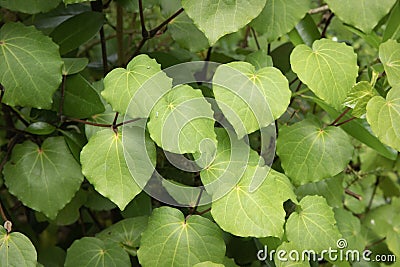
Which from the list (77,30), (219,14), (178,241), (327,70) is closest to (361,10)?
(327,70)

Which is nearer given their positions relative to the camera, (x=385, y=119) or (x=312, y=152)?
(x=385, y=119)

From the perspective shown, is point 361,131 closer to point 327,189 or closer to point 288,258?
point 327,189

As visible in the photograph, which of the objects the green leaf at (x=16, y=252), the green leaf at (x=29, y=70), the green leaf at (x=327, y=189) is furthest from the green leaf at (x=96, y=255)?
the green leaf at (x=327, y=189)

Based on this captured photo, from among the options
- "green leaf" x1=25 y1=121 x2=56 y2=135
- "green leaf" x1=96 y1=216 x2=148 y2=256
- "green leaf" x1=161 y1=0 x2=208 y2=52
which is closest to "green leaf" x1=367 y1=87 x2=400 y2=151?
"green leaf" x1=161 y1=0 x2=208 y2=52

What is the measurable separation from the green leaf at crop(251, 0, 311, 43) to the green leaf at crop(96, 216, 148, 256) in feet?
1.37

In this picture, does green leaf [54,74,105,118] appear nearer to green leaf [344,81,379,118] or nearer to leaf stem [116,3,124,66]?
leaf stem [116,3,124,66]

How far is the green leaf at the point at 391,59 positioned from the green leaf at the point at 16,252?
2.10 ft

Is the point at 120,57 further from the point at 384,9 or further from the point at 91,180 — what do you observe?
the point at 384,9

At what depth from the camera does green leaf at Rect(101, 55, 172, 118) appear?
79 cm

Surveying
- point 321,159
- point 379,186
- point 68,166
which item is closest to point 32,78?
point 68,166

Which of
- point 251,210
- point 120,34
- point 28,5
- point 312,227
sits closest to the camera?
point 251,210

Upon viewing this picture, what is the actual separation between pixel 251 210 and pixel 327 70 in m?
0.26

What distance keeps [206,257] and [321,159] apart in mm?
269

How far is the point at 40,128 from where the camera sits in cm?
97
